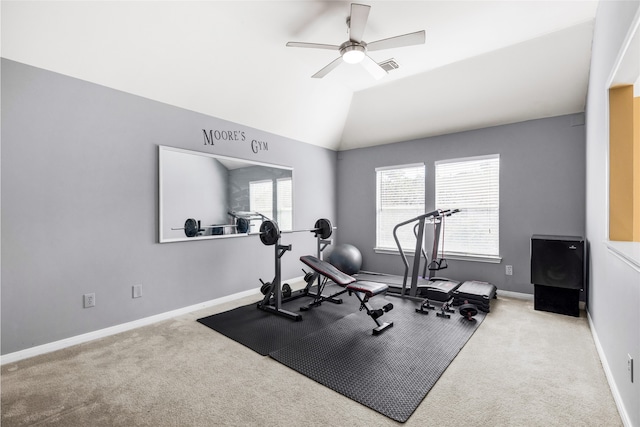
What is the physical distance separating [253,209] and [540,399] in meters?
3.63

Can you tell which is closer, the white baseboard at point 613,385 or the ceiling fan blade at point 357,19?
the white baseboard at point 613,385

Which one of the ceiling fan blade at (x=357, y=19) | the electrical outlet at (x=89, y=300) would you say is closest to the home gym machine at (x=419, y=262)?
the ceiling fan blade at (x=357, y=19)

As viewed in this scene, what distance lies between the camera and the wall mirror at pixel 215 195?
343cm

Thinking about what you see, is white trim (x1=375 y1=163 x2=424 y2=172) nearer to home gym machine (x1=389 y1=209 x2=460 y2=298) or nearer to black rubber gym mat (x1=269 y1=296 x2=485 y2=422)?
home gym machine (x1=389 y1=209 x2=460 y2=298)

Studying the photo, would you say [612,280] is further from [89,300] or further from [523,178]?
[89,300]

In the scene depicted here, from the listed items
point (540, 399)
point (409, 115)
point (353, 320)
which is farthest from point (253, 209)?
point (540, 399)

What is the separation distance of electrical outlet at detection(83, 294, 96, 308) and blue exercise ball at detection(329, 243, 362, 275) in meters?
3.13

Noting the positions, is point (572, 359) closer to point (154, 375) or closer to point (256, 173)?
point (154, 375)

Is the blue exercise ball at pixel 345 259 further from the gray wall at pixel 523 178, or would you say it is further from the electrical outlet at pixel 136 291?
the electrical outlet at pixel 136 291

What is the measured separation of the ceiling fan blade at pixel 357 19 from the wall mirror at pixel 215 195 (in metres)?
2.24

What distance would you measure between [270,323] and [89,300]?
1753 mm

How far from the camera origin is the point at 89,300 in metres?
2.86

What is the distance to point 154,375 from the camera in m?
2.24

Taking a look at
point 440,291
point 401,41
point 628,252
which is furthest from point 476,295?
point 401,41
